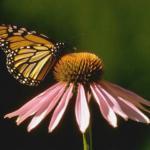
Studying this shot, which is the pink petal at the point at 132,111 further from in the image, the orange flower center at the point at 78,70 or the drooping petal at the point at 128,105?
the orange flower center at the point at 78,70

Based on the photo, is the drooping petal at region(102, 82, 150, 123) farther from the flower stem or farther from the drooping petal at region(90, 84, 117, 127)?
the flower stem

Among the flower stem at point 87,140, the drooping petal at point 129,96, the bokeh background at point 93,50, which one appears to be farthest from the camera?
the bokeh background at point 93,50

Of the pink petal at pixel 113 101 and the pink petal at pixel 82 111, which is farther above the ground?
the pink petal at pixel 82 111

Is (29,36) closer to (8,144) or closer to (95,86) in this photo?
(95,86)

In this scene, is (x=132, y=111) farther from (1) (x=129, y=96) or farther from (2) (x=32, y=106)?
(2) (x=32, y=106)

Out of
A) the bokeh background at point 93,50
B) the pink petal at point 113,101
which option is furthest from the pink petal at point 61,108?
the bokeh background at point 93,50

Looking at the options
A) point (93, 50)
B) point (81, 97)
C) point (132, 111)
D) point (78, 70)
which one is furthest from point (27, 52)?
point (93, 50)
